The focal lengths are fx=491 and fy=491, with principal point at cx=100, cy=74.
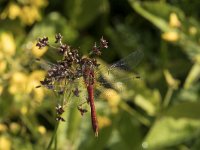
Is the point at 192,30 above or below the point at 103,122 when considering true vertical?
above

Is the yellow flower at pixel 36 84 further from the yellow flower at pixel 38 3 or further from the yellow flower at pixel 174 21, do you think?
the yellow flower at pixel 174 21

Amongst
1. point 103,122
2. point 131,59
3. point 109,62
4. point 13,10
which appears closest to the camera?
point 131,59

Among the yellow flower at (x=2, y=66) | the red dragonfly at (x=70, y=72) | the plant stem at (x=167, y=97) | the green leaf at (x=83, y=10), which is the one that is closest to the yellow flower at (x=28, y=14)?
the green leaf at (x=83, y=10)

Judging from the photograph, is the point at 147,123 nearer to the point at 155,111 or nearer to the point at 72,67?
the point at 155,111

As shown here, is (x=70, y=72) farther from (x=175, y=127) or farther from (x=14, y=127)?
(x=175, y=127)

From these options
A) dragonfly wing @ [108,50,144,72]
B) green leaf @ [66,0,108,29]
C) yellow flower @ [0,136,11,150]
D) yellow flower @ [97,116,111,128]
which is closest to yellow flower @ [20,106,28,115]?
yellow flower @ [0,136,11,150]

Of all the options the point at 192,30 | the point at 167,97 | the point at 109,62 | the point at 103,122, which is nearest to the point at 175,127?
the point at 167,97

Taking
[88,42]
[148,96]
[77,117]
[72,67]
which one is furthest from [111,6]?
[72,67]
